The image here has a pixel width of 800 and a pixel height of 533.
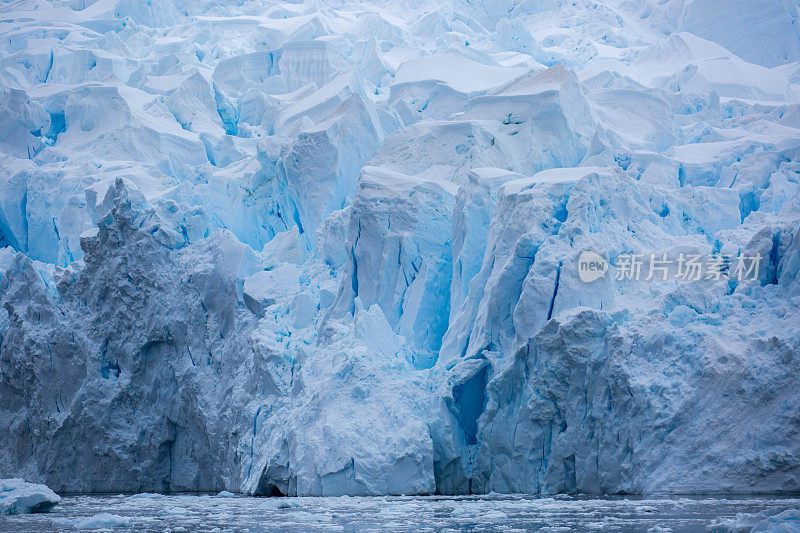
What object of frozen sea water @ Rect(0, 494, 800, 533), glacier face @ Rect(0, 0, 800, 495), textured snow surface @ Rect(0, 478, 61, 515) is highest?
glacier face @ Rect(0, 0, 800, 495)

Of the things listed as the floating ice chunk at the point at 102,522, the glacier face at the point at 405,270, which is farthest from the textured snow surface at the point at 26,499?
the glacier face at the point at 405,270

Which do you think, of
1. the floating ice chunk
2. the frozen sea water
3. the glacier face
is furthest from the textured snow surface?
the glacier face

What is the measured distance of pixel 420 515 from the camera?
7.34m

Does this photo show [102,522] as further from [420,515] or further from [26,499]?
[420,515]

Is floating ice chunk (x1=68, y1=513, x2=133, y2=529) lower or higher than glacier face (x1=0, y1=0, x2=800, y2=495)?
lower

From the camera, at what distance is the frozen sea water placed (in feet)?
20.8

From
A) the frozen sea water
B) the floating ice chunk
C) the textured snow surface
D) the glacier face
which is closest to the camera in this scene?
the frozen sea water

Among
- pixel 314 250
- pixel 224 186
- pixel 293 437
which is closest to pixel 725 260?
pixel 293 437

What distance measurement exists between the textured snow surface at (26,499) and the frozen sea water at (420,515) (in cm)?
20

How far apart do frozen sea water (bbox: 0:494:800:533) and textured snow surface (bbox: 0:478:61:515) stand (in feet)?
0.67

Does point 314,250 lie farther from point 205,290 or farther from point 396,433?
point 396,433

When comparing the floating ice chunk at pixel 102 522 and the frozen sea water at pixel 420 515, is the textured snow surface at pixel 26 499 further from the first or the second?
the floating ice chunk at pixel 102 522

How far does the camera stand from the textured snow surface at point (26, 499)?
843 cm

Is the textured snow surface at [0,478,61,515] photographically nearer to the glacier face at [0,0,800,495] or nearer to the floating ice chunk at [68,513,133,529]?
the floating ice chunk at [68,513,133,529]
